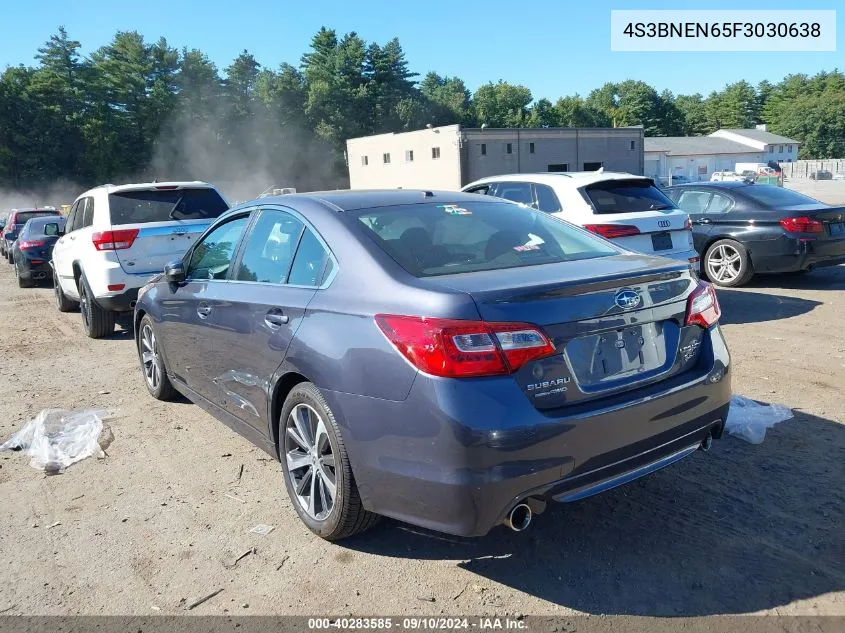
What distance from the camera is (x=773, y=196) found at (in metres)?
9.90

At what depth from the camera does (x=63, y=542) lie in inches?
141

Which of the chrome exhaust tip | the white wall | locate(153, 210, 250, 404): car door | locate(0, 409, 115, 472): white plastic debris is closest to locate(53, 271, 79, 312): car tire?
locate(0, 409, 115, 472): white plastic debris

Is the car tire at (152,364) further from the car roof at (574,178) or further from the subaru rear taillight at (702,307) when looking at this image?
the car roof at (574,178)

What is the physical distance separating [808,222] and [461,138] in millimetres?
42502

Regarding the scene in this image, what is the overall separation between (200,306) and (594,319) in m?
2.66

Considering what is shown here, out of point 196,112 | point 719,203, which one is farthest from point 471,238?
point 196,112

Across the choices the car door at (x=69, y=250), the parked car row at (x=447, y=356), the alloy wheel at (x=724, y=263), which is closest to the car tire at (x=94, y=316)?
the car door at (x=69, y=250)

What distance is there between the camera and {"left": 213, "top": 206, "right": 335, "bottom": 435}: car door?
3.47 metres

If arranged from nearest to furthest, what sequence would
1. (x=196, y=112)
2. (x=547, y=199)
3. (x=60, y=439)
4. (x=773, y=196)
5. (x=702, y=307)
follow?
(x=702, y=307) < (x=60, y=439) < (x=547, y=199) < (x=773, y=196) < (x=196, y=112)

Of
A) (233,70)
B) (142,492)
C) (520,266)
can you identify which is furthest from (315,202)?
(233,70)

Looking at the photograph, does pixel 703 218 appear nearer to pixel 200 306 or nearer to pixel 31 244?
pixel 200 306

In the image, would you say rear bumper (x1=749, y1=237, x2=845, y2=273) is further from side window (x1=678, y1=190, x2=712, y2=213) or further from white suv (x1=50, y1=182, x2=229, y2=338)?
white suv (x1=50, y1=182, x2=229, y2=338)

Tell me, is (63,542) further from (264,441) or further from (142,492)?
(264,441)

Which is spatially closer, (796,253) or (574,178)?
(574,178)
